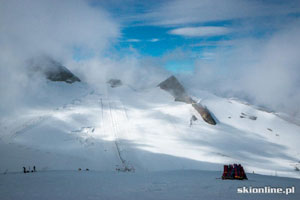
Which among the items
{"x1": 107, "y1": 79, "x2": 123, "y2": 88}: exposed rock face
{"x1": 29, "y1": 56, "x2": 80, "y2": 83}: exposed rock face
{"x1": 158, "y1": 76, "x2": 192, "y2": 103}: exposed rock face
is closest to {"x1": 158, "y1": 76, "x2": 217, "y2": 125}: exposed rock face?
{"x1": 158, "y1": 76, "x2": 192, "y2": 103}: exposed rock face

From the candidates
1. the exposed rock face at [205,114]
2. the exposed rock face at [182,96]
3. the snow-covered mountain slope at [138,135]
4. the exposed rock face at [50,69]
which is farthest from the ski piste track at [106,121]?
the exposed rock face at [205,114]

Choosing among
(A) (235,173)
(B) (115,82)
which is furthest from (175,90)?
(A) (235,173)

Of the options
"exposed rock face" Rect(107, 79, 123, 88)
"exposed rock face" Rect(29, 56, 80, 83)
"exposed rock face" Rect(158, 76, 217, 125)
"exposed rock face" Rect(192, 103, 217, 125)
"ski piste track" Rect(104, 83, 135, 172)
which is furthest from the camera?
"exposed rock face" Rect(107, 79, 123, 88)

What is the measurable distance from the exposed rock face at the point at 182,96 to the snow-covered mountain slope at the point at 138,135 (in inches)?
56.1

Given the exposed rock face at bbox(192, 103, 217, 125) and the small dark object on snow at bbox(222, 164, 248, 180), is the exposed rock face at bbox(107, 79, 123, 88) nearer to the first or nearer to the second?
the exposed rock face at bbox(192, 103, 217, 125)

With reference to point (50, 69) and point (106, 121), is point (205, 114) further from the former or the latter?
point (50, 69)

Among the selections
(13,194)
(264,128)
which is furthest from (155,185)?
(264,128)

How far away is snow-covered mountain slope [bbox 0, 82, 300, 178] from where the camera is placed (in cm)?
2880

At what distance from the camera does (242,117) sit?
49406mm

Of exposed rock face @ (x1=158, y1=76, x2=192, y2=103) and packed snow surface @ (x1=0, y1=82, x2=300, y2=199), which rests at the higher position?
exposed rock face @ (x1=158, y1=76, x2=192, y2=103)

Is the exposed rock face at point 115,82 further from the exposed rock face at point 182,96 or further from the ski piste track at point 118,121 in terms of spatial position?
the exposed rock face at point 182,96

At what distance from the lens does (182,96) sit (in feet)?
175

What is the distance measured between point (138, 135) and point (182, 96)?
20102mm

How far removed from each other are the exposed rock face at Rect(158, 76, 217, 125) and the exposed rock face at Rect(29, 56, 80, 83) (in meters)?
25.2
